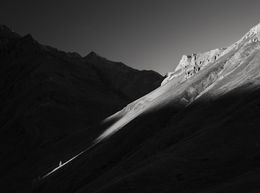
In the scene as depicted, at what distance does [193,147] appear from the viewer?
41.1 meters

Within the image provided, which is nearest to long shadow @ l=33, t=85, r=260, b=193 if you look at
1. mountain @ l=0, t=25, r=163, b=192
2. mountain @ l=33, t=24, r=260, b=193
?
mountain @ l=33, t=24, r=260, b=193

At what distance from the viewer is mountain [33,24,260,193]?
34188 millimetres

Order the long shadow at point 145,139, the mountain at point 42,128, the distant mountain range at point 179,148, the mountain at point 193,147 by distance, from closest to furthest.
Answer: the mountain at point 193,147 → the distant mountain range at point 179,148 → the long shadow at point 145,139 → the mountain at point 42,128

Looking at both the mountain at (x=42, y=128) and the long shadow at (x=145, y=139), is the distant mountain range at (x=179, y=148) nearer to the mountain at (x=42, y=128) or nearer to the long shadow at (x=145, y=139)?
the long shadow at (x=145, y=139)

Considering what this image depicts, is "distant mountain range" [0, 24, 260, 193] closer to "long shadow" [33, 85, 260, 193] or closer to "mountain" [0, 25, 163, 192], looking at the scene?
"long shadow" [33, 85, 260, 193]

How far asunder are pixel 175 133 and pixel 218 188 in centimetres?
2474

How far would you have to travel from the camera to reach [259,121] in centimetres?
4312

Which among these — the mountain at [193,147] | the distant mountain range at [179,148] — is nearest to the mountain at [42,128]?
the distant mountain range at [179,148]

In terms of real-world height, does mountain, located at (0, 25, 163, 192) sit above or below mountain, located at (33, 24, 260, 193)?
above

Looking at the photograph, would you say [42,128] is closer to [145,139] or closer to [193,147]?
[145,139]

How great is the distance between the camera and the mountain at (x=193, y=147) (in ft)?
112

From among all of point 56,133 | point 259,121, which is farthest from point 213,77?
point 56,133

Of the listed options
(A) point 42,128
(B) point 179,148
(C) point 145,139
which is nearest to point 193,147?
(B) point 179,148

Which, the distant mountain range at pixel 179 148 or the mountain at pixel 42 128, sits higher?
the mountain at pixel 42 128
